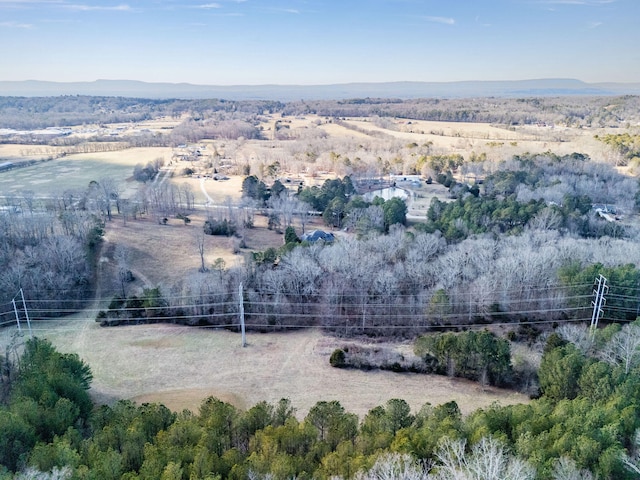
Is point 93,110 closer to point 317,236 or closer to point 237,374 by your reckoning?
point 317,236

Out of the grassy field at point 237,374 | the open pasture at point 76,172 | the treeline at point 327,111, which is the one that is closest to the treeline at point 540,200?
the grassy field at point 237,374

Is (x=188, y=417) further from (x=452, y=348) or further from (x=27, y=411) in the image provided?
(x=452, y=348)

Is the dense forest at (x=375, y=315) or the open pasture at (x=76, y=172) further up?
the open pasture at (x=76, y=172)

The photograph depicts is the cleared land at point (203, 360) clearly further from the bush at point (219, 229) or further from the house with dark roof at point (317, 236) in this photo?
the house with dark roof at point (317, 236)

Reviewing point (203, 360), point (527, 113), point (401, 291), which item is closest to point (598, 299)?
point (401, 291)

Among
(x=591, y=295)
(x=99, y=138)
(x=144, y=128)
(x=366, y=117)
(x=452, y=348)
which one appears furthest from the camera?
(x=366, y=117)

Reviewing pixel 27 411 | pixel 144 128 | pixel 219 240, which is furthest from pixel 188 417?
pixel 144 128
